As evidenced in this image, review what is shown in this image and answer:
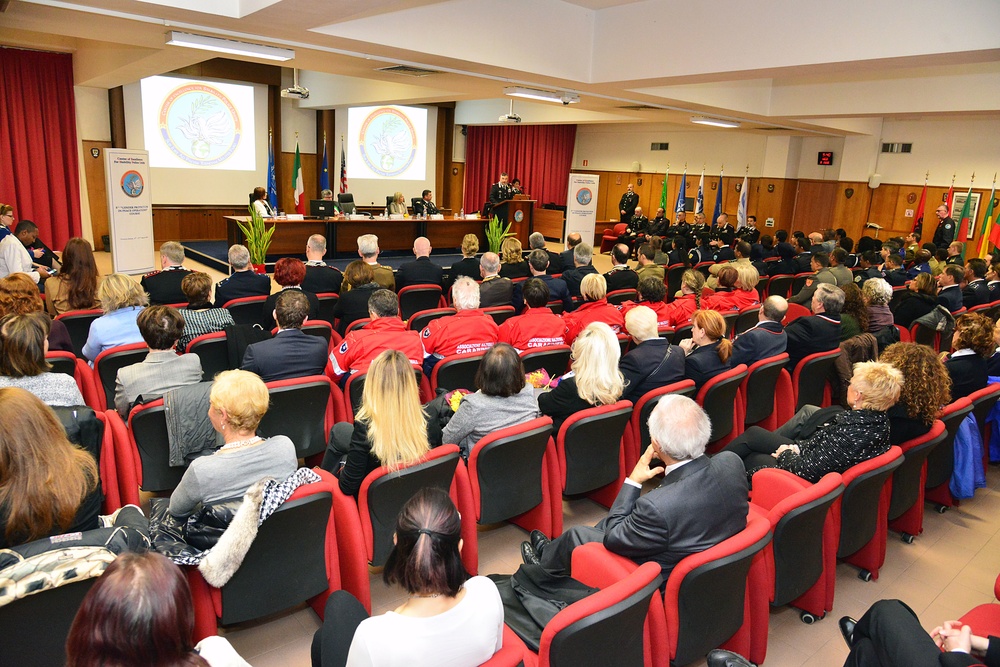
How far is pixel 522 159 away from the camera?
17906mm

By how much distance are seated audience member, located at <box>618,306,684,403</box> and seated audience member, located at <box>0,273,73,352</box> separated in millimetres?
3288

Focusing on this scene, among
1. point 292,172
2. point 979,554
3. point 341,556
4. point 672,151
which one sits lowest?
point 979,554

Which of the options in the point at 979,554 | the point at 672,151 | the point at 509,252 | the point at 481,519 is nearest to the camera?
the point at 481,519

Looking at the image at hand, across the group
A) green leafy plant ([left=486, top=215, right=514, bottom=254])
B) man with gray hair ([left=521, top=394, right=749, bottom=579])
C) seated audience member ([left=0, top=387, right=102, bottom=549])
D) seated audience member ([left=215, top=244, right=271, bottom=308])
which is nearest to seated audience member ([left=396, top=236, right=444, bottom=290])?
seated audience member ([left=215, top=244, right=271, bottom=308])

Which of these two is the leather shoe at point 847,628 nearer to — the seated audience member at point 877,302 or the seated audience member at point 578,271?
the seated audience member at point 877,302

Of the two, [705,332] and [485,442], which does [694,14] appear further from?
[485,442]

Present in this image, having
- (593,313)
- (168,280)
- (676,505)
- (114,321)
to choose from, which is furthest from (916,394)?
(168,280)

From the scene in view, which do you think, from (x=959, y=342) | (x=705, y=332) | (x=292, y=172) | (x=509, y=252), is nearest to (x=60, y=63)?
(x=292, y=172)

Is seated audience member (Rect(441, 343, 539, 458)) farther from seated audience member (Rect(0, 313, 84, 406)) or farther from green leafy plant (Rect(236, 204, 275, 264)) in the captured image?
green leafy plant (Rect(236, 204, 275, 264))

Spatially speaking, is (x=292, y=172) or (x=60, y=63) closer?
(x=60, y=63)

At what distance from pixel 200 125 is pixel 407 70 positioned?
305 inches

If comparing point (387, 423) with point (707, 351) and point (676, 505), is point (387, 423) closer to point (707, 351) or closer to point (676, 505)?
point (676, 505)

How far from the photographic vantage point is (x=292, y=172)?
14594 mm

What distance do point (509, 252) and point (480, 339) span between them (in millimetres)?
3027
